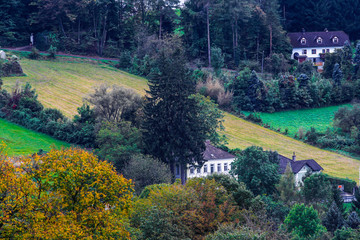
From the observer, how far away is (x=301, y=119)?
2655 inches

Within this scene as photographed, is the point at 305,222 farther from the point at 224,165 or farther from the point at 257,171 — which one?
the point at 224,165

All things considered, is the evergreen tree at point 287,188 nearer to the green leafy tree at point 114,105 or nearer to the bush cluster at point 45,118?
the green leafy tree at point 114,105

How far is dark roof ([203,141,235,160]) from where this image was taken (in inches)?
1984

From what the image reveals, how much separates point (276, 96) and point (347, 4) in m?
41.3

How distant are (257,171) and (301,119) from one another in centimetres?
2764

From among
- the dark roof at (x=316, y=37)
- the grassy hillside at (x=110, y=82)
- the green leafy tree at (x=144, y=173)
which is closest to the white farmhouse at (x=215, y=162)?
the grassy hillside at (x=110, y=82)

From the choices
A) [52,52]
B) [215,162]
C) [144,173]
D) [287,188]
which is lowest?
[215,162]

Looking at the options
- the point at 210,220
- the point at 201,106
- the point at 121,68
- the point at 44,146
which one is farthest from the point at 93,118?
the point at 121,68

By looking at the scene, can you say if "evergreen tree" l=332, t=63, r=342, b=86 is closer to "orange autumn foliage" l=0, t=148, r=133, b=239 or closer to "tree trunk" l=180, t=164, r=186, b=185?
"tree trunk" l=180, t=164, r=186, b=185

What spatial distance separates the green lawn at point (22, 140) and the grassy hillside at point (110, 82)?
7.25 m

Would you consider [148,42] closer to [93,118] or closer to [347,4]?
[93,118]

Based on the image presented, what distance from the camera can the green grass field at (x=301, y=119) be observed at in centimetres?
6450

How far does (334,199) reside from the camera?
3956cm

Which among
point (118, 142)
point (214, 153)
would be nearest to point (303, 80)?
point (214, 153)
